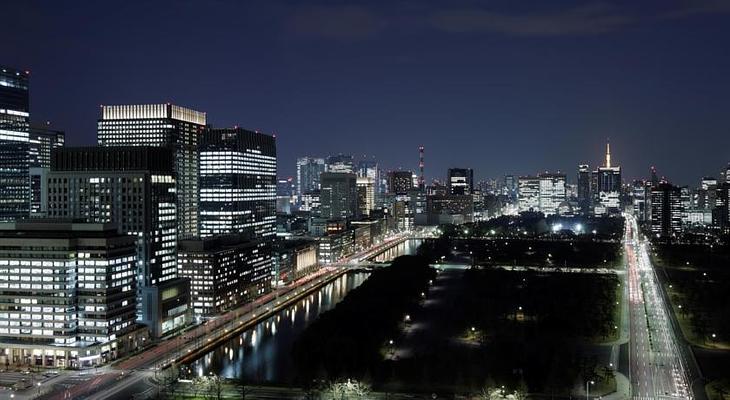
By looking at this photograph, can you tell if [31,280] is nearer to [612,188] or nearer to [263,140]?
[263,140]

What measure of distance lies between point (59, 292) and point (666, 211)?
81.1 meters

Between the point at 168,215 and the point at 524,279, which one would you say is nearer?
the point at 168,215

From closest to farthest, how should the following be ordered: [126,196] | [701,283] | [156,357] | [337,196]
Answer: [156,357] → [126,196] → [701,283] → [337,196]

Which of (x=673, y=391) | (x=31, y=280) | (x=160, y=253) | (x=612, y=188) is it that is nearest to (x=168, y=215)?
(x=160, y=253)

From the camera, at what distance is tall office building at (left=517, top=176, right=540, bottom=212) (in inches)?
5842

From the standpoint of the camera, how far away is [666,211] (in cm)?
8988

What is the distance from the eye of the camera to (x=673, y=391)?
2139 centimetres

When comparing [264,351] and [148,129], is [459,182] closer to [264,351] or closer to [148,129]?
[148,129]

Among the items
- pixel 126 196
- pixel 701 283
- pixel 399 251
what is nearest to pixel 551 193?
pixel 399 251

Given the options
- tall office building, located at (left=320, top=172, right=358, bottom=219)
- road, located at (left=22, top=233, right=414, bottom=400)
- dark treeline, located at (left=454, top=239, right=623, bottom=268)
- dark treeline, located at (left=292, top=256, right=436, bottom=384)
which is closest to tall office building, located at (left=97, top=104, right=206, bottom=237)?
road, located at (left=22, top=233, right=414, bottom=400)

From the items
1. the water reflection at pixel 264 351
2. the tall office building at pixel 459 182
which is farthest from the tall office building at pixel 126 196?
the tall office building at pixel 459 182

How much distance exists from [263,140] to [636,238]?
50184 mm

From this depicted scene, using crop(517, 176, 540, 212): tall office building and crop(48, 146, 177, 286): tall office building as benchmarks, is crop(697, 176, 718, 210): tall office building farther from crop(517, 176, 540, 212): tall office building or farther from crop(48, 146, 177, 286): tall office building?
crop(48, 146, 177, 286): tall office building

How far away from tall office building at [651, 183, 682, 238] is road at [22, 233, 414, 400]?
203ft
